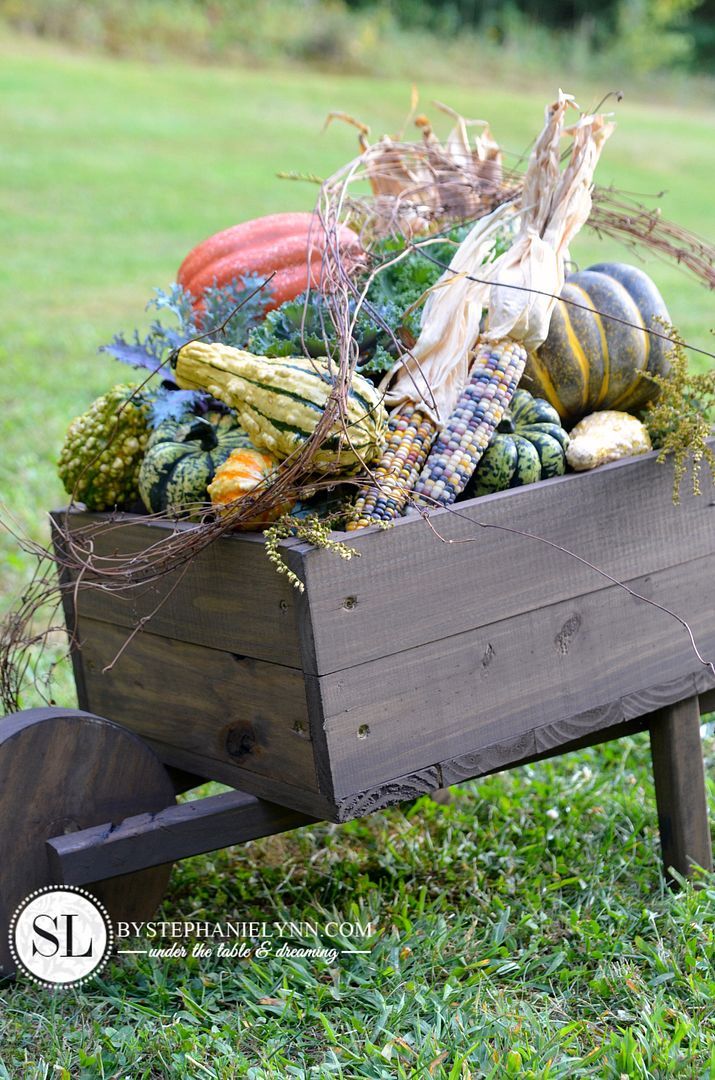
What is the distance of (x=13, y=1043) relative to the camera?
2061 mm

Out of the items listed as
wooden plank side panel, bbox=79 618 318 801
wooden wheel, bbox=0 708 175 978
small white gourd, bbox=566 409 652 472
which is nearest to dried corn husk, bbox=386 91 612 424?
small white gourd, bbox=566 409 652 472

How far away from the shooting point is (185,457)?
2172mm

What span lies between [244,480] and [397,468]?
0.26 meters

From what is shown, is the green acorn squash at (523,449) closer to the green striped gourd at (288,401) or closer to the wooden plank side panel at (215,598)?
the green striped gourd at (288,401)

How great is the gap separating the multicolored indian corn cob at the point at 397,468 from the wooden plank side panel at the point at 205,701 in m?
0.29

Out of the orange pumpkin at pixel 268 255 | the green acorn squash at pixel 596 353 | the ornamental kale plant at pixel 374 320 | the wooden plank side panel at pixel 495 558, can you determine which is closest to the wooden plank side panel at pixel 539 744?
the wooden plank side panel at pixel 495 558

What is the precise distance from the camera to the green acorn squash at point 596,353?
2.32 metres

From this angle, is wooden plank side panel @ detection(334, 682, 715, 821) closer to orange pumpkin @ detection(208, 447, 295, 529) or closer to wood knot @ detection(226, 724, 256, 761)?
wood knot @ detection(226, 724, 256, 761)

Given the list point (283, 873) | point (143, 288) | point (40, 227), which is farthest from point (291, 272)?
point (40, 227)

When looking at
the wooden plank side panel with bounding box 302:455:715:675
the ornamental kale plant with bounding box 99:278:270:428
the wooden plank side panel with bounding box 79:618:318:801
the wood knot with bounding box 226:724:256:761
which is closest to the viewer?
the wooden plank side panel with bounding box 302:455:715:675

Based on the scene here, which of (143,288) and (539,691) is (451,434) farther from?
(143,288)

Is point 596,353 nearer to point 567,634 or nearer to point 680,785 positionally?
point 567,634

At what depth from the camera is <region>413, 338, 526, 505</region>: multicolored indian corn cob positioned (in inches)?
81.0

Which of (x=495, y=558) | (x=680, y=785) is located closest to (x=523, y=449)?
(x=495, y=558)
